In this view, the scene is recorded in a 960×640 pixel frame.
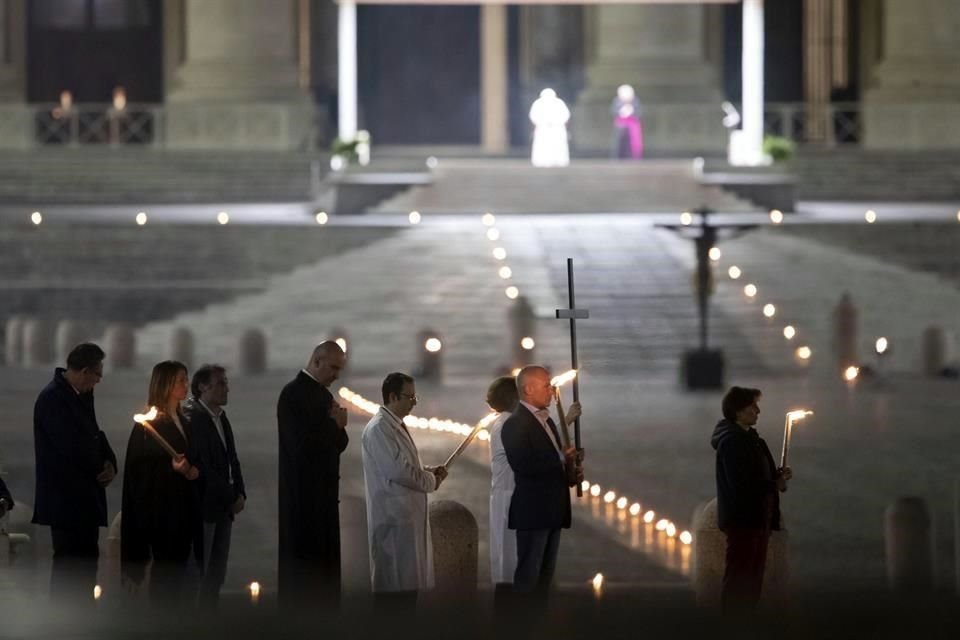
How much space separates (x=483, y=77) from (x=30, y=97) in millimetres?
9000

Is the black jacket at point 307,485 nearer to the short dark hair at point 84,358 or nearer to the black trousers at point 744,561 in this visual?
the short dark hair at point 84,358

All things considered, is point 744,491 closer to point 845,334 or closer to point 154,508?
point 154,508

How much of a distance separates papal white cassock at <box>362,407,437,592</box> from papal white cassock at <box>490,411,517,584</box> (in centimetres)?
47

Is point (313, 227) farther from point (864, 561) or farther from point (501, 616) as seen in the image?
point (501, 616)

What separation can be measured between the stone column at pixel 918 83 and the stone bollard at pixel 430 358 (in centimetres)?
1774

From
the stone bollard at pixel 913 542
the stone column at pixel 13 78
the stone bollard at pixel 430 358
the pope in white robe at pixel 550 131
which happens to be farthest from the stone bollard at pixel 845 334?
the stone column at pixel 13 78

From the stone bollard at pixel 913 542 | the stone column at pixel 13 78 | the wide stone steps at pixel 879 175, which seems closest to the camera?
the stone bollard at pixel 913 542

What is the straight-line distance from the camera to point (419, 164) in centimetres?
3703

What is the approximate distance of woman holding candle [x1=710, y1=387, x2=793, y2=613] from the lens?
10328 mm

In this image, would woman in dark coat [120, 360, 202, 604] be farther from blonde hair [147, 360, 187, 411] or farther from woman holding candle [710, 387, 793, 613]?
woman holding candle [710, 387, 793, 613]

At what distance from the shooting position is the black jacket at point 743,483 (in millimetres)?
10328

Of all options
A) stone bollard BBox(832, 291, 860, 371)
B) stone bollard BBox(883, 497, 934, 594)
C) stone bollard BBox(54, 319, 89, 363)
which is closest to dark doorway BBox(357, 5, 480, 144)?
stone bollard BBox(54, 319, 89, 363)

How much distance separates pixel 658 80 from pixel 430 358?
16.7 m

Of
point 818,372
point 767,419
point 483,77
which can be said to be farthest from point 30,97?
point 767,419
